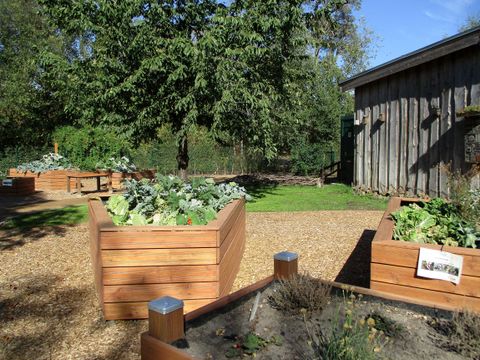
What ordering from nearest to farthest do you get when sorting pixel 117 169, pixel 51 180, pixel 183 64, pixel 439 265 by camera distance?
pixel 439 265 < pixel 183 64 < pixel 51 180 < pixel 117 169

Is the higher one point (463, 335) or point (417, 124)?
point (417, 124)

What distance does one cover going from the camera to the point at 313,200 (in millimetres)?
11367

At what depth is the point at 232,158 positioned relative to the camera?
2225cm

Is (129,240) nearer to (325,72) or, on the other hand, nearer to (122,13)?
(122,13)

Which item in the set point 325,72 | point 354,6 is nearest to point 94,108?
point 325,72

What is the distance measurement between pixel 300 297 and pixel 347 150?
522 inches

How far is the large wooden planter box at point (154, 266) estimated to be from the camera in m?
3.67

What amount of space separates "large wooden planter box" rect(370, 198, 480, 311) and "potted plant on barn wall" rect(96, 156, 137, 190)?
12.1m

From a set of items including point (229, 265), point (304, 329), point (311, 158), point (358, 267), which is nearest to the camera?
point (304, 329)

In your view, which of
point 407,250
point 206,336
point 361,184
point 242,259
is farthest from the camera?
point 361,184

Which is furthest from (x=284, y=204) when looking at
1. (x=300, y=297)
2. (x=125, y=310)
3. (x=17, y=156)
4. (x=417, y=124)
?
(x=17, y=156)

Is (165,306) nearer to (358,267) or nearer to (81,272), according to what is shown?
(81,272)

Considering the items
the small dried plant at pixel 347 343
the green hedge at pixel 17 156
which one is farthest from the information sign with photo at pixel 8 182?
the small dried plant at pixel 347 343

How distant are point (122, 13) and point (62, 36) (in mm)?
18136
